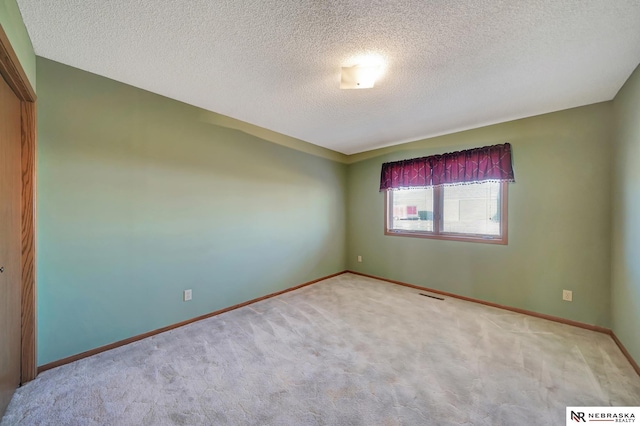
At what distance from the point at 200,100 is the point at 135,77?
553 millimetres

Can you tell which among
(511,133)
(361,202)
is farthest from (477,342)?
(361,202)

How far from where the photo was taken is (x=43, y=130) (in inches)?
71.3

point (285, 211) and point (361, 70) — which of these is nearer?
point (361, 70)

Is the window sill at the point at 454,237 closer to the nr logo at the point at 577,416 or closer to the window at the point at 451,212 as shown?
the window at the point at 451,212

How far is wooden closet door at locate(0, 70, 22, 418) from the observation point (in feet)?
4.54

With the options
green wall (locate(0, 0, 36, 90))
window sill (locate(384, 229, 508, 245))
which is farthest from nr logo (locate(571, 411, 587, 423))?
green wall (locate(0, 0, 36, 90))

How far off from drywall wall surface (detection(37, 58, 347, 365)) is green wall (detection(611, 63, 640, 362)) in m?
3.50

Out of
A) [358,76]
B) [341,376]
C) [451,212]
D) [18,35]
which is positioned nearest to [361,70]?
[358,76]

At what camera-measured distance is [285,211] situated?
11.8 ft

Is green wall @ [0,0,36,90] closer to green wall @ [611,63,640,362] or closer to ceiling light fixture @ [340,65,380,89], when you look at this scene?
ceiling light fixture @ [340,65,380,89]

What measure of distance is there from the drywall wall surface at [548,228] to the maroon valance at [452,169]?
0.39ft

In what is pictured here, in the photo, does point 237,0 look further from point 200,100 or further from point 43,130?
point 43,130

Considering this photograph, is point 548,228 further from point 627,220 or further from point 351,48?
point 351,48

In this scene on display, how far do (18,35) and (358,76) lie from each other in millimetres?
2129
